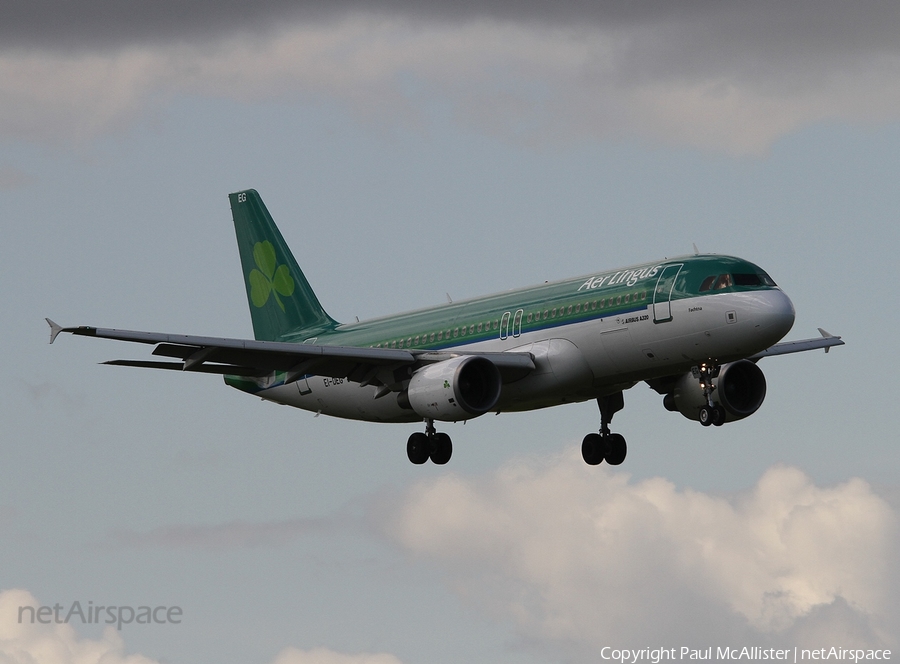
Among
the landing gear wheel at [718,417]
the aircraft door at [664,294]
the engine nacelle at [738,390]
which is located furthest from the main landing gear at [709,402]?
the aircraft door at [664,294]

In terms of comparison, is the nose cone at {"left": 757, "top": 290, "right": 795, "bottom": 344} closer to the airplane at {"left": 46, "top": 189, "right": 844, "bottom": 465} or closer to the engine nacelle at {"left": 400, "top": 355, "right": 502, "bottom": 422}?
the airplane at {"left": 46, "top": 189, "right": 844, "bottom": 465}

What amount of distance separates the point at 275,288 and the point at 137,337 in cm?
1828

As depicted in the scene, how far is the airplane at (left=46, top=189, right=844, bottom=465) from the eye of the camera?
A: 163 ft

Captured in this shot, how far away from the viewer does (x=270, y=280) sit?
2648 inches

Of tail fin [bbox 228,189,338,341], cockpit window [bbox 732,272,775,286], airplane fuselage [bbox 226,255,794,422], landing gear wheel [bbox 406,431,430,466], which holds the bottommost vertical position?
landing gear wheel [bbox 406,431,430,466]

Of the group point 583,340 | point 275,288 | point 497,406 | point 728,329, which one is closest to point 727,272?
point 728,329

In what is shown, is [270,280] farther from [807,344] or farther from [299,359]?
[807,344]

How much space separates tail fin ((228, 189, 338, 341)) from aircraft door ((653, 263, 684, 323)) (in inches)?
694

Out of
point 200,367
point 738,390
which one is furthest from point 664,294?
point 200,367

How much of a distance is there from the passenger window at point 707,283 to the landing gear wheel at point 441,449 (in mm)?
11469

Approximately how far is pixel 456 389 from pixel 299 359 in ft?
19.3

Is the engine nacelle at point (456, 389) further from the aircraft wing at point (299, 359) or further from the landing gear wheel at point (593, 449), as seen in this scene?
the landing gear wheel at point (593, 449)

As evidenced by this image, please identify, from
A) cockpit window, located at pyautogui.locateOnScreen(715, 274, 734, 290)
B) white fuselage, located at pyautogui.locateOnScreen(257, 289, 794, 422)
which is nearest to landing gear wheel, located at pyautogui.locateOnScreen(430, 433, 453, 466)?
white fuselage, located at pyautogui.locateOnScreen(257, 289, 794, 422)

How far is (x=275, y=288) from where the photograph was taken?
66.9 m
